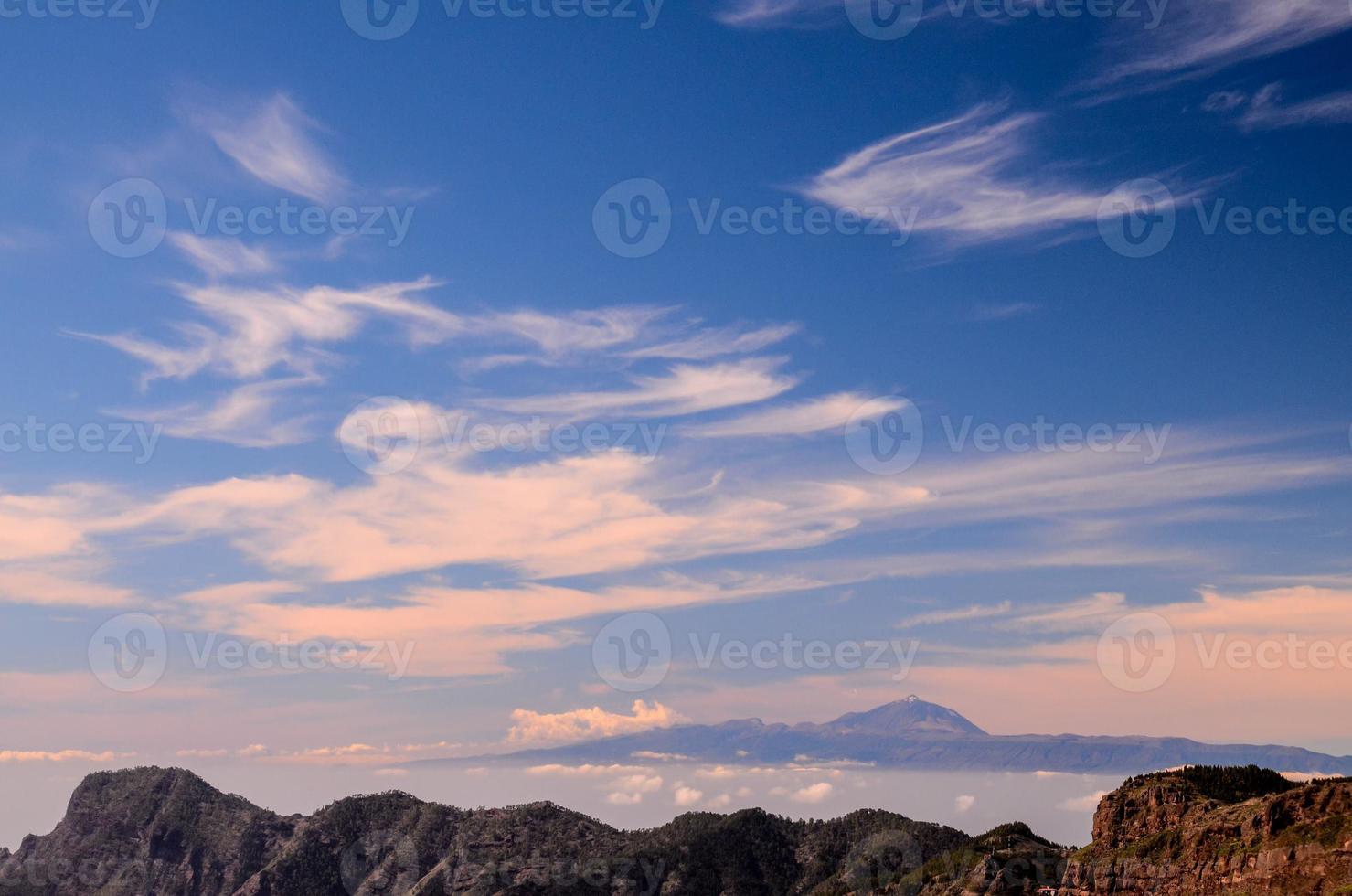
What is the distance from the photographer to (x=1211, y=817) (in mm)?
196875

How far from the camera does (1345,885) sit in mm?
152125

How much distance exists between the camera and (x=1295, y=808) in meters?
174

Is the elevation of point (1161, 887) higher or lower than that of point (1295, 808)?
lower

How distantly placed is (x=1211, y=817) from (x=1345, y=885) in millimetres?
45101

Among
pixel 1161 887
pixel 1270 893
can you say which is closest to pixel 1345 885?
pixel 1270 893

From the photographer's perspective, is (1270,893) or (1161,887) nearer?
(1270,893)

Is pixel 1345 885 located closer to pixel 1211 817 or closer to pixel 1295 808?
pixel 1295 808

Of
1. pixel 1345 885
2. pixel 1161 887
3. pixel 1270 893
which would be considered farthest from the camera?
pixel 1161 887

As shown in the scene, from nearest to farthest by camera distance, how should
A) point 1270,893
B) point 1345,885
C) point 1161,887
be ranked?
1. point 1345,885
2. point 1270,893
3. point 1161,887

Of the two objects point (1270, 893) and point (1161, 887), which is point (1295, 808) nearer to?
point (1270, 893)

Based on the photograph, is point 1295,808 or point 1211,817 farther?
point 1211,817

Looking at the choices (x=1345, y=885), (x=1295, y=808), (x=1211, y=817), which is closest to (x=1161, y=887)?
(x=1211, y=817)

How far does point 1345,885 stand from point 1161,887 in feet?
141

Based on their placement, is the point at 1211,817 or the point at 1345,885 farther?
the point at 1211,817
